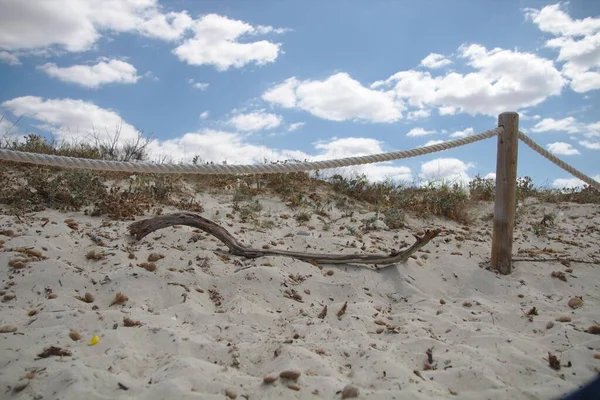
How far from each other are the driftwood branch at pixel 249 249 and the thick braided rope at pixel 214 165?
0.90 m

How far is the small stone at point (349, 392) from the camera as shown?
2.22 metres

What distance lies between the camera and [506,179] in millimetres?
4402

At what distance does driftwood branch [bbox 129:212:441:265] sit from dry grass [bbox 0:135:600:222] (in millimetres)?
938

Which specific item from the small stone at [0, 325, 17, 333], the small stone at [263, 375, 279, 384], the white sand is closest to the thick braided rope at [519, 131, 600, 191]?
the white sand

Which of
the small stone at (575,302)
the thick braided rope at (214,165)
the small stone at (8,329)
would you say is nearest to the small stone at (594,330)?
the small stone at (575,302)

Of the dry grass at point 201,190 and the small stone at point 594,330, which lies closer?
the small stone at point 594,330

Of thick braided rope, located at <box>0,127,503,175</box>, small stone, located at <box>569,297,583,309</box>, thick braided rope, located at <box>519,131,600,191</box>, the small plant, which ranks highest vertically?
thick braided rope, located at <box>519,131,600,191</box>

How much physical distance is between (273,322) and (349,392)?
1.04 metres

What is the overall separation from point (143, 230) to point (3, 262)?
1226mm

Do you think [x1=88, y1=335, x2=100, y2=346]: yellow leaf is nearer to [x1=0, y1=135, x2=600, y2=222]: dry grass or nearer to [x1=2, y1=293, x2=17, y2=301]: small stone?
[x1=2, y1=293, x2=17, y2=301]: small stone

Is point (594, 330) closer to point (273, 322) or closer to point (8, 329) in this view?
point (273, 322)

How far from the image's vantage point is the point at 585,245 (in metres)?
5.84

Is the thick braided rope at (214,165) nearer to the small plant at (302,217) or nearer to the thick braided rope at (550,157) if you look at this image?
the thick braided rope at (550,157)

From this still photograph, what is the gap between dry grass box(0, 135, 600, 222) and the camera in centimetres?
546
